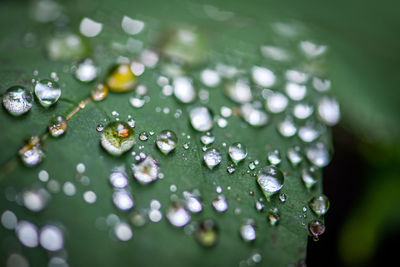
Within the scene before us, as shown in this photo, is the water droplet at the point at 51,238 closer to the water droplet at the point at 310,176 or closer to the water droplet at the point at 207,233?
the water droplet at the point at 207,233

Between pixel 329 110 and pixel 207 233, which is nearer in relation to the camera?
pixel 207 233

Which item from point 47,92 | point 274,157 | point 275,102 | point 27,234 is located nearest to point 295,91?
point 275,102

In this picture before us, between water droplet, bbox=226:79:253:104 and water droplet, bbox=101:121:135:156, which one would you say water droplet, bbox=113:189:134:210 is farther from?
water droplet, bbox=226:79:253:104

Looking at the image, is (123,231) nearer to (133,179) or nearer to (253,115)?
(133,179)

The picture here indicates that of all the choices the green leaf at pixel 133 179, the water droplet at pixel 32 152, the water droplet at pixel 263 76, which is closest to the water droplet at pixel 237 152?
the green leaf at pixel 133 179

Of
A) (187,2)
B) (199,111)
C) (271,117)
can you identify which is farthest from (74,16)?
(271,117)

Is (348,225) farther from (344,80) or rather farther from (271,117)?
(271,117)

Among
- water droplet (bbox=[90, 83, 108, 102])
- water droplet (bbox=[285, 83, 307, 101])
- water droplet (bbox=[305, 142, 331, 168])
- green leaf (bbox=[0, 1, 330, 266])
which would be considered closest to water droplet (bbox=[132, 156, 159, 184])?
green leaf (bbox=[0, 1, 330, 266])
